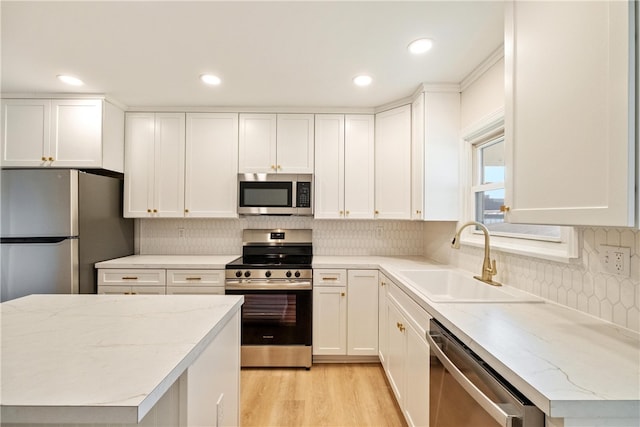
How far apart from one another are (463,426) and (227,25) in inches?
85.4

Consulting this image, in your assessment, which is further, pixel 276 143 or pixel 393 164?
pixel 276 143

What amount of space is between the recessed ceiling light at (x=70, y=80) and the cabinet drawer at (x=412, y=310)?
2.96 metres

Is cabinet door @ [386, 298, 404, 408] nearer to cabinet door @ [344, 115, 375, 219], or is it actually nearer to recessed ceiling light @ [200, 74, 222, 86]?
cabinet door @ [344, 115, 375, 219]

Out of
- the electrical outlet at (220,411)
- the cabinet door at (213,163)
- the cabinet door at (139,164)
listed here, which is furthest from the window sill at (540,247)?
the cabinet door at (139,164)

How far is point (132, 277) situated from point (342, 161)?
2170mm

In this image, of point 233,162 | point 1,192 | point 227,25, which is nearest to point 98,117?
point 1,192

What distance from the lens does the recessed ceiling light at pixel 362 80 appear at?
2180 millimetres

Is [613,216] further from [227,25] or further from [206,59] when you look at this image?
[206,59]

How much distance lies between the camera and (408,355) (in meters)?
1.69

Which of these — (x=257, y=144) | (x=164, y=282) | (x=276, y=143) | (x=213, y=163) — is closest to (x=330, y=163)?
(x=276, y=143)

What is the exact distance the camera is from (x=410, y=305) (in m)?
1.68

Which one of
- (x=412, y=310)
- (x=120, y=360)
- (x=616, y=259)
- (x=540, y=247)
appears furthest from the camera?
(x=412, y=310)

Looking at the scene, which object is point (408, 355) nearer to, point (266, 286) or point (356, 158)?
point (266, 286)

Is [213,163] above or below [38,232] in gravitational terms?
above
